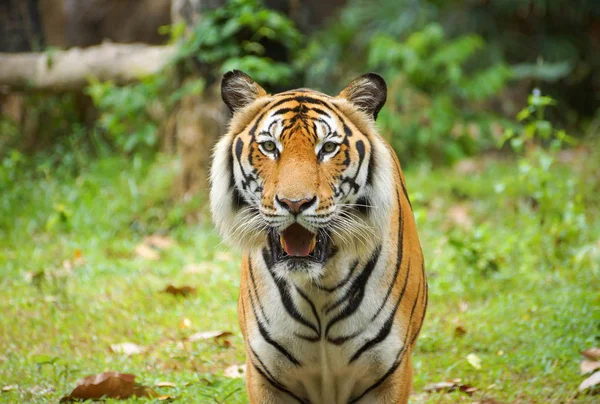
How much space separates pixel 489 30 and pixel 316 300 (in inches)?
325

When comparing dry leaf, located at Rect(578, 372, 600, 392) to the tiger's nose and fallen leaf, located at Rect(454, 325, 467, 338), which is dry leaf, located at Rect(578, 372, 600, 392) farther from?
the tiger's nose

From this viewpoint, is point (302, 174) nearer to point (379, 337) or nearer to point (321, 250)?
point (321, 250)

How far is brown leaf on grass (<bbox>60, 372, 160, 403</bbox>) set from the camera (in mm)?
3555

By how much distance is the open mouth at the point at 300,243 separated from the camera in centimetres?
282

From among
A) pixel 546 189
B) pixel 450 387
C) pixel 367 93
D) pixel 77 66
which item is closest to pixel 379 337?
pixel 367 93

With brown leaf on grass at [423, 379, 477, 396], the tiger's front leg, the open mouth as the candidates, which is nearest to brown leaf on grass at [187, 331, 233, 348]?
brown leaf on grass at [423, 379, 477, 396]

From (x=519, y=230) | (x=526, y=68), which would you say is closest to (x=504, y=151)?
(x=526, y=68)

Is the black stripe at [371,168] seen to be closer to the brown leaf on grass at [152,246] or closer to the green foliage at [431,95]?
the brown leaf on grass at [152,246]

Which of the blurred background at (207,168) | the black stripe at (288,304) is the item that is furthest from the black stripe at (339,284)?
the blurred background at (207,168)

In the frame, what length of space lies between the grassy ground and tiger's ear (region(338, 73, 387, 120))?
0.79m

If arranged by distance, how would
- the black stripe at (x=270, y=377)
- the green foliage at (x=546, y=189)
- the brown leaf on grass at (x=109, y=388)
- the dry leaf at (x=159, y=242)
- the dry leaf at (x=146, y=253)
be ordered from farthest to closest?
1. the dry leaf at (x=159, y=242)
2. the dry leaf at (x=146, y=253)
3. the green foliage at (x=546, y=189)
4. the brown leaf on grass at (x=109, y=388)
5. the black stripe at (x=270, y=377)

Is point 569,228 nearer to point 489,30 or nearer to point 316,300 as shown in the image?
point 316,300

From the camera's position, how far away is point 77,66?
8758 millimetres

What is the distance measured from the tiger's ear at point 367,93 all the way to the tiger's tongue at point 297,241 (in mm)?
637
